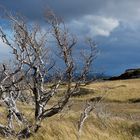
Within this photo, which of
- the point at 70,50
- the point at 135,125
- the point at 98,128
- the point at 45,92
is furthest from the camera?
the point at 135,125

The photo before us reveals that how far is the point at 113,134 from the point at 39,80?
13.9ft

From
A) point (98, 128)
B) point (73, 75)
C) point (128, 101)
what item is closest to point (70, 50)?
point (73, 75)

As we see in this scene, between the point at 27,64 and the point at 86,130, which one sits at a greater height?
the point at 27,64

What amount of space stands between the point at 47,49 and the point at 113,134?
4.72m

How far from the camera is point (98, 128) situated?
1953 centimetres

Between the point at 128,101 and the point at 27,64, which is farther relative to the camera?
the point at 128,101

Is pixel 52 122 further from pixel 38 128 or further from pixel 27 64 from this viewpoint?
pixel 27 64

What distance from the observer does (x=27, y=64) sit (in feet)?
54.3

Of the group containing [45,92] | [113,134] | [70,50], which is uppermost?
[70,50]

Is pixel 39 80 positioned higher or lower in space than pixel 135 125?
higher

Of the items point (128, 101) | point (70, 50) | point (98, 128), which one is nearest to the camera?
point (70, 50)

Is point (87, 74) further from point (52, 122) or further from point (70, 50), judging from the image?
point (52, 122)

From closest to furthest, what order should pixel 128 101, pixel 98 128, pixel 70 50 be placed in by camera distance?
pixel 70 50, pixel 98 128, pixel 128 101

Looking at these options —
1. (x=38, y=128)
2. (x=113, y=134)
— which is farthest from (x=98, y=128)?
(x=38, y=128)
